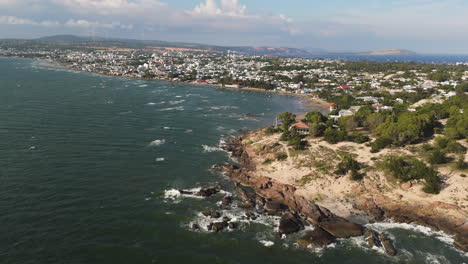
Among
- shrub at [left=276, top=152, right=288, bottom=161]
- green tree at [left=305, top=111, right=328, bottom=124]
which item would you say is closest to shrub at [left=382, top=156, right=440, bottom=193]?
shrub at [left=276, top=152, right=288, bottom=161]

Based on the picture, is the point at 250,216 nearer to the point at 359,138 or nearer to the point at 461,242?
the point at 461,242

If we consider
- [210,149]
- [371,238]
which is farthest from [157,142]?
[371,238]

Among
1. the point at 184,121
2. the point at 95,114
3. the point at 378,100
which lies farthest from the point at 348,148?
the point at 95,114

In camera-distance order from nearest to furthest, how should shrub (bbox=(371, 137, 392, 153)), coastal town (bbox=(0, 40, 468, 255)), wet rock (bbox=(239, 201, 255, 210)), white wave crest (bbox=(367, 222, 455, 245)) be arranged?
1. white wave crest (bbox=(367, 222, 455, 245))
2. coastal town (bbox=(0, 40, 468, 255))
3. wet rock (bbox=(239, 201, 255, 210))
4. shrub (bbox=(371, 137, 392, 153))

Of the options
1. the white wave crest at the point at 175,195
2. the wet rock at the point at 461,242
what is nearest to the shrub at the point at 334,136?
the wet rock at the point at 461,242

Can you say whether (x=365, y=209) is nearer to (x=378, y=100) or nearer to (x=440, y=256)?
(x=440, y=256)

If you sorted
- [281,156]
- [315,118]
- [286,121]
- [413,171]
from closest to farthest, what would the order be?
1. [413,171]
2. [281,156]
3. [315,118]
4. [286,121]

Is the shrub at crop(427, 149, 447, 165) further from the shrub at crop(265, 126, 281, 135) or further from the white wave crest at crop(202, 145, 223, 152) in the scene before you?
the white wave crest at crop(202, 145, 223, 152)
